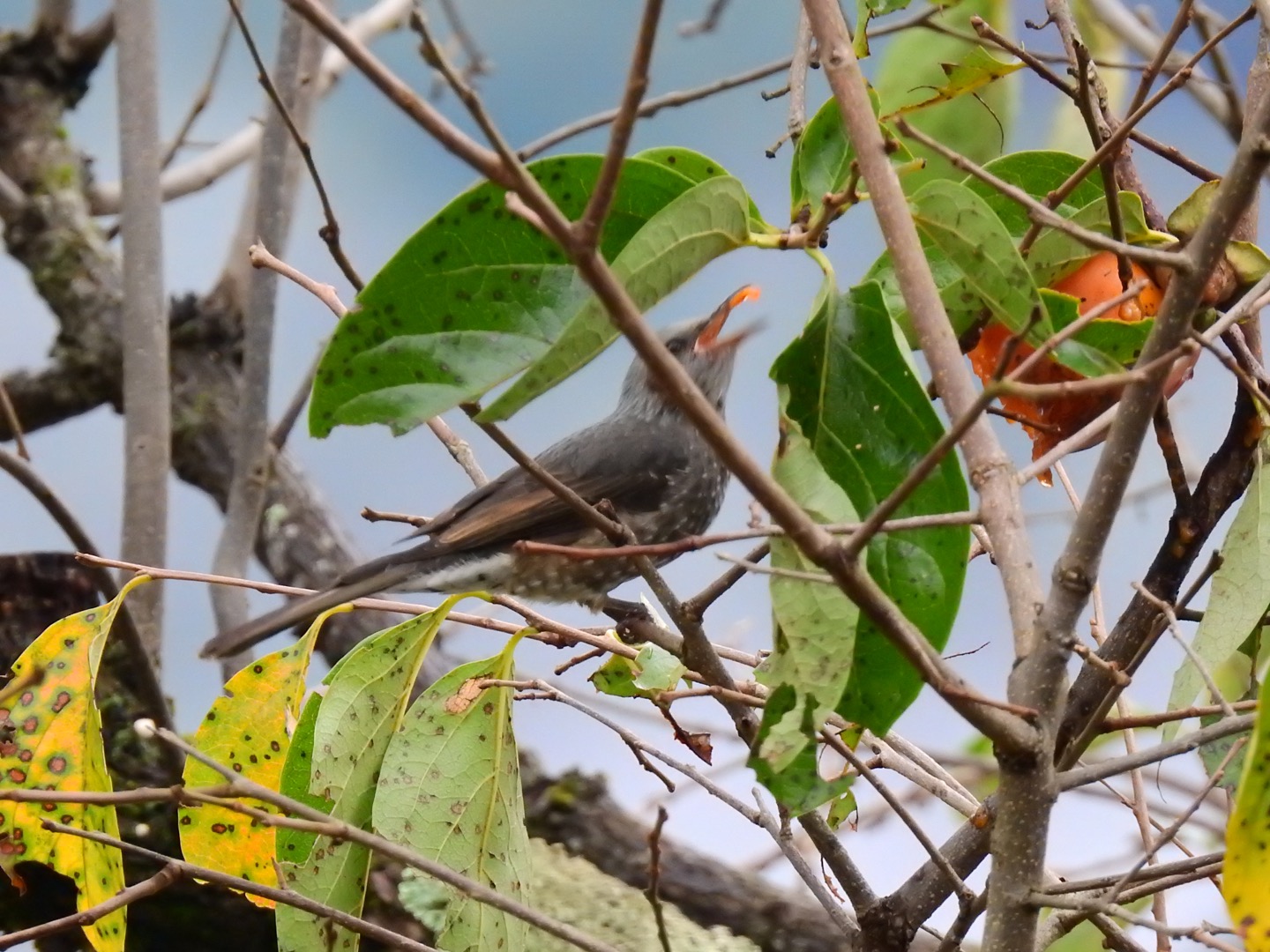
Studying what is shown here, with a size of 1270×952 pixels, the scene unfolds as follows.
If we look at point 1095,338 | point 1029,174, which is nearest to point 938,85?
point 1029,174

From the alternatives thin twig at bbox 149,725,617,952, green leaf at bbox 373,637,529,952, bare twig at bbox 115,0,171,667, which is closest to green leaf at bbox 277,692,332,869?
green leaf at bbox 373,637,529,952

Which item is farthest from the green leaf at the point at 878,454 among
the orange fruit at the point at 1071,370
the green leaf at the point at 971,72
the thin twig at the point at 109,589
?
the thin twig at the point at 109,589

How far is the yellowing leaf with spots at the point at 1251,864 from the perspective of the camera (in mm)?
978

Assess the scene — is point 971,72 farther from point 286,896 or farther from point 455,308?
point 286,896

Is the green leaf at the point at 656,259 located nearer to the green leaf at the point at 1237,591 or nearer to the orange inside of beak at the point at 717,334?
the green leaf at the point at 1237,591

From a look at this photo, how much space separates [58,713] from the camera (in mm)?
1661

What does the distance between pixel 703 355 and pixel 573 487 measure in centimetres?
61

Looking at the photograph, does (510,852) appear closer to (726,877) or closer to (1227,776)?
(1227,776)

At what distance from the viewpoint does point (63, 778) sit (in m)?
1.63

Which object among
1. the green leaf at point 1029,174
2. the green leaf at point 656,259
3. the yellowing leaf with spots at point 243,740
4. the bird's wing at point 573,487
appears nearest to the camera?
the green leaf at point 656,259

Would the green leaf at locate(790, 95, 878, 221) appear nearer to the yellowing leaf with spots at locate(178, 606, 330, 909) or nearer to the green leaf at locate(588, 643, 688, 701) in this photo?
the green leaf at locate(588, 643, 688, 701)

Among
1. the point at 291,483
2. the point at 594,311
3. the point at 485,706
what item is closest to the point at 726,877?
the point at 291,483

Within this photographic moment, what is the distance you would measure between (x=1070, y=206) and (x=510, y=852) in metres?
1.06

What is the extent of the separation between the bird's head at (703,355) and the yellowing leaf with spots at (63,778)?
195 cm
